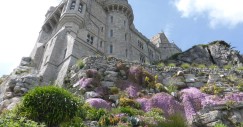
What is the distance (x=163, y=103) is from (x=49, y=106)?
320 inches

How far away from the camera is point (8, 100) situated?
28.3m

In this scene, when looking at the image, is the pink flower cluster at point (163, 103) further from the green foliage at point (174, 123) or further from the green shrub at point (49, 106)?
the green shrub at point (49, 106)

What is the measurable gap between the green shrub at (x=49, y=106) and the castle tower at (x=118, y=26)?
Answer: 1110 inches

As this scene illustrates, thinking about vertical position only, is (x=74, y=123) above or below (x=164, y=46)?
below

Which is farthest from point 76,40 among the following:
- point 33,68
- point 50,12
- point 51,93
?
point 51,93

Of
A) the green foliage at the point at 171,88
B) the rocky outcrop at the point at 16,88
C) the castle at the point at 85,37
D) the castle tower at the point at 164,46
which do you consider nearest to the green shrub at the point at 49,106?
the green foliage at the point at 171,88

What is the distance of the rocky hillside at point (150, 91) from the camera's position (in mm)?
19562

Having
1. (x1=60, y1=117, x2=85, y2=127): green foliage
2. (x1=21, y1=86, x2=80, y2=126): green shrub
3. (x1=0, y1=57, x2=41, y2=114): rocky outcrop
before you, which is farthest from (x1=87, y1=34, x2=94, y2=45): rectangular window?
(x1=60, y1=117, x2=85, y2=127): green foliage

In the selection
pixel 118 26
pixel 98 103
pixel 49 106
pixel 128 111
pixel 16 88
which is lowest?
pixel 49 106

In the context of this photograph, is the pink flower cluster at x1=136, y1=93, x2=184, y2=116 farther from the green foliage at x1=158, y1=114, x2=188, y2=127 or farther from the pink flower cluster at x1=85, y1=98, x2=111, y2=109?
the green foliage at x1=158, y1=114, x2=188, y2=127

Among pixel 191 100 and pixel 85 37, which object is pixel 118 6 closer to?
pixel 85 37

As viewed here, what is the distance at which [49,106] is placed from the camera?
57.3 ft

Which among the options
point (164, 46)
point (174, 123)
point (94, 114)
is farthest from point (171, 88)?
point (164, 46)

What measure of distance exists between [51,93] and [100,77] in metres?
8.54
